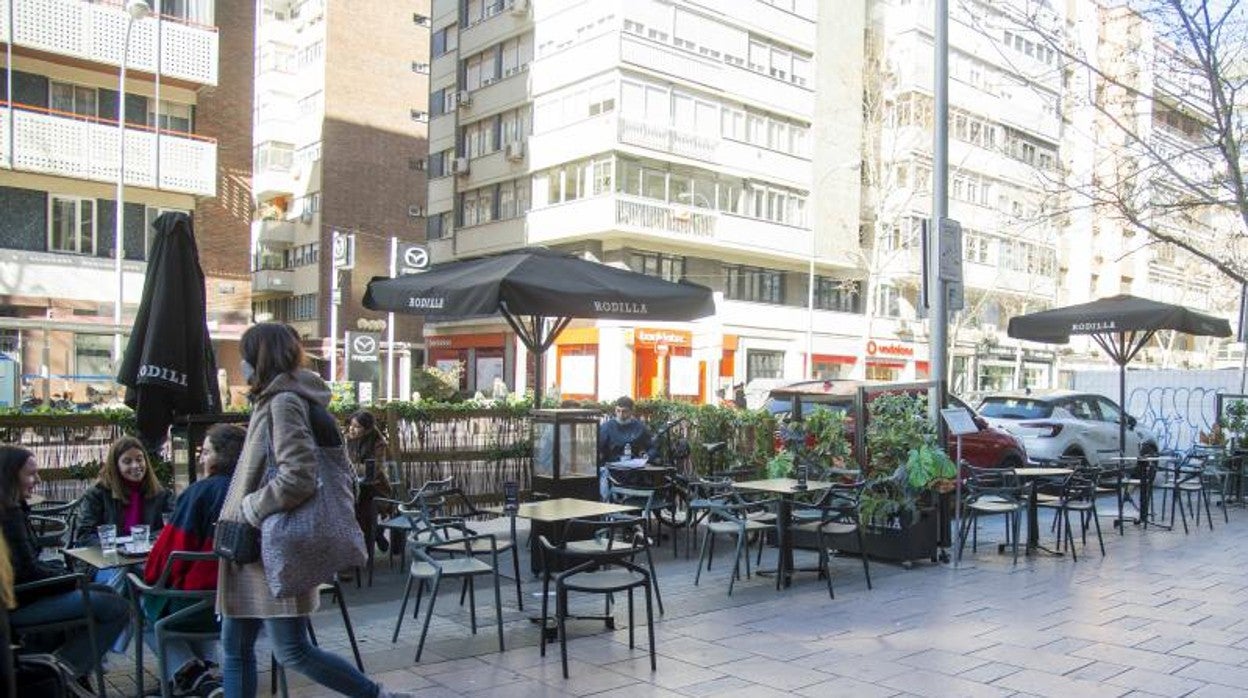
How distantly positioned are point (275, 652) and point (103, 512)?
7.69ft

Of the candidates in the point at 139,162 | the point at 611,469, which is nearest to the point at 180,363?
the point at 611,469

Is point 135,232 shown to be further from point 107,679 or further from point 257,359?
point 257,359

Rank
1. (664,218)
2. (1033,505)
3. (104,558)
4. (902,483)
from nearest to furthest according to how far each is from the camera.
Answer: (104,558) → (902,483) → (1033,505) → (664,218)

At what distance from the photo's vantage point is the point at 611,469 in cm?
930

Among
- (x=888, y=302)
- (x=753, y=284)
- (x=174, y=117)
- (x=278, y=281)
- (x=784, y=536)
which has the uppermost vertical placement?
(x=174, y=117)

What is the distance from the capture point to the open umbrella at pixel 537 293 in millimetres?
7555

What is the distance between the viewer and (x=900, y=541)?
883 centimetres

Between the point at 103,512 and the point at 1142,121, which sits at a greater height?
the point at 1142,121

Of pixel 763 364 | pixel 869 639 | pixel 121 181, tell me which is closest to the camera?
pixel 869 639

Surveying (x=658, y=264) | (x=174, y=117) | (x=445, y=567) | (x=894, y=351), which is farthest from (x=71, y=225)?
(x=894, y=351)

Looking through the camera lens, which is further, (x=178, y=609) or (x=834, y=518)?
(x=834, y=518)

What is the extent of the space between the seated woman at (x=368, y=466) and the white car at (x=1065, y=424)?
10.7 metres

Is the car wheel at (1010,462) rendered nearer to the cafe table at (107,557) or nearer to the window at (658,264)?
the cafe table at (107,557)

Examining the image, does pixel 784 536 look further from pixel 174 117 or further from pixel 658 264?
pixel 658 264
